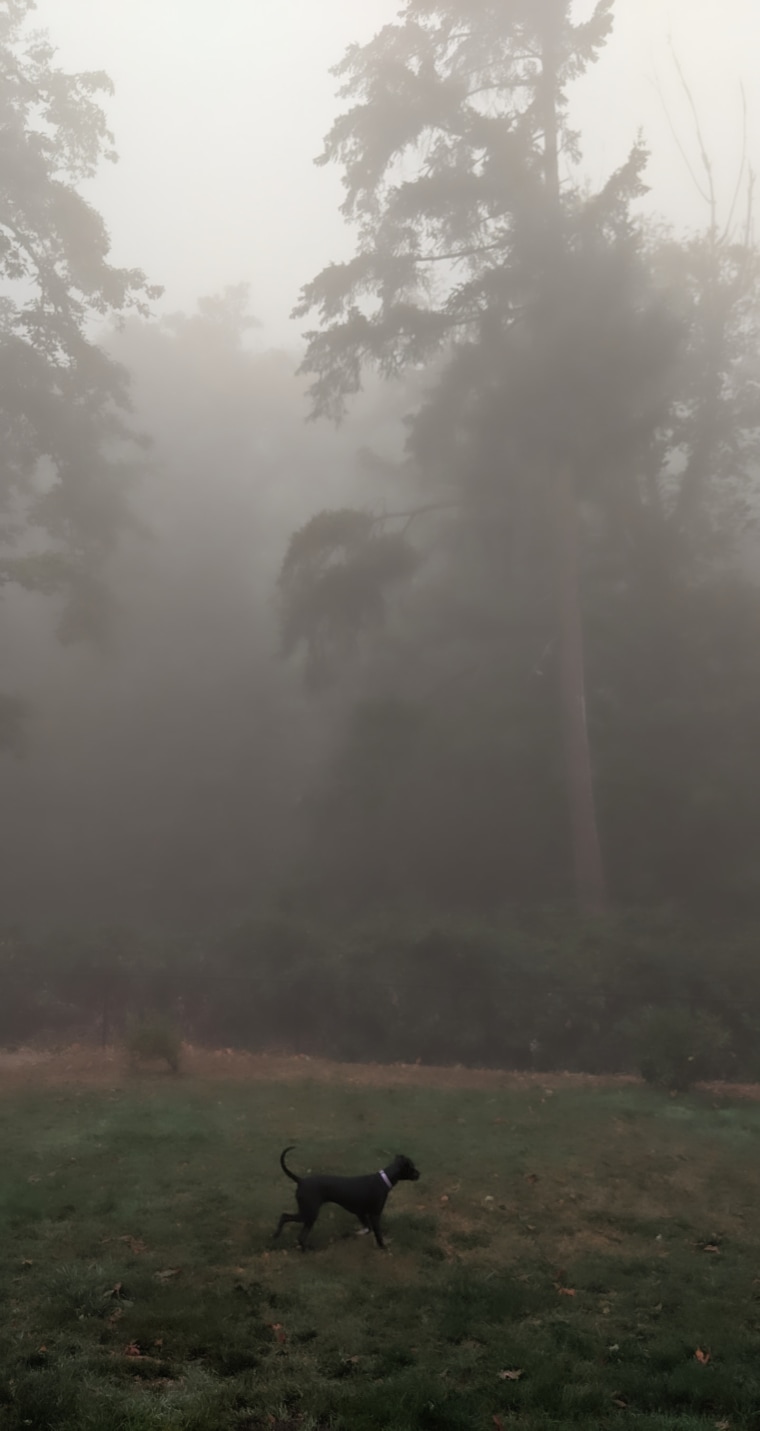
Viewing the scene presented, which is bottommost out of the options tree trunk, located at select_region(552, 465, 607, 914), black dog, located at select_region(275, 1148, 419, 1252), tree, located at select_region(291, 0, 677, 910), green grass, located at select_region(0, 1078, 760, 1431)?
green grass, located at select_region(0, 1078, 760, 1431)

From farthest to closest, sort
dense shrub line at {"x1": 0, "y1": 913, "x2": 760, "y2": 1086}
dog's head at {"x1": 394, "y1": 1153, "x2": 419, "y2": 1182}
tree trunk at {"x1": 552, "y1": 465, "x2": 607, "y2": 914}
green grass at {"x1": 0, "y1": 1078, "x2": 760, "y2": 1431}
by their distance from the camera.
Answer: tree trunk at {"x1": 552, "y1": 465, "x2": 607, "y2": 914} < dense shrub line at {"x1": 0, "y1": 913, "x2": 760, "y2": 1086} < dog's head at {"x1": 394, "y1": 1153, "x2": 419, "y2": 1182} < green grass at {"x1": 0, "y1": 1078, "x2": 760, "y2": 1431}

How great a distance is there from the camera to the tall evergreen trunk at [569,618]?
65.0ft

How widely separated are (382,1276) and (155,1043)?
798 cm

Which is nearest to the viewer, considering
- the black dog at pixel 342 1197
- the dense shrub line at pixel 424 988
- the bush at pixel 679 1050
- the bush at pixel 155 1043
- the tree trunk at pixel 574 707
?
the black dog at pixel 342 1197

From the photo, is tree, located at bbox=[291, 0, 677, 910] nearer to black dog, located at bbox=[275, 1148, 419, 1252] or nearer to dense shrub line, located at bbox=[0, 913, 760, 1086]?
dense shrub line, located at bbox=[0, 913, 760, 1086]

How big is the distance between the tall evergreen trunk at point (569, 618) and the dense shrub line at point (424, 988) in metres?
1.62

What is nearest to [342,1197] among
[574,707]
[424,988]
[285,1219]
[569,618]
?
[285,1219]

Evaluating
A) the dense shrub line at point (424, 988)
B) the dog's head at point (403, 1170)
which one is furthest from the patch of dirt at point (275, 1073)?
the dog's head at point (403, 1170)

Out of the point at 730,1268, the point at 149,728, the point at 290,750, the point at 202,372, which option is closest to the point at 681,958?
the point at 730,1268

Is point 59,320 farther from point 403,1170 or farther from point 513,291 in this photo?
point 403,1170

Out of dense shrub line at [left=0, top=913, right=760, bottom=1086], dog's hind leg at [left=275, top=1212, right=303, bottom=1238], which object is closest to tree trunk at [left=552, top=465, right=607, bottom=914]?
dense shrub line at [left=0, top=913, right=760, bottom=1086]

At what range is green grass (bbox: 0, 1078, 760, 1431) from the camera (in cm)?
494

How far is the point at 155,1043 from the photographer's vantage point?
13.9m

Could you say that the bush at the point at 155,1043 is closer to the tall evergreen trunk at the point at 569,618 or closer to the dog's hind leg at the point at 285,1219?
the dog's hind leg at the point at 285,1219
